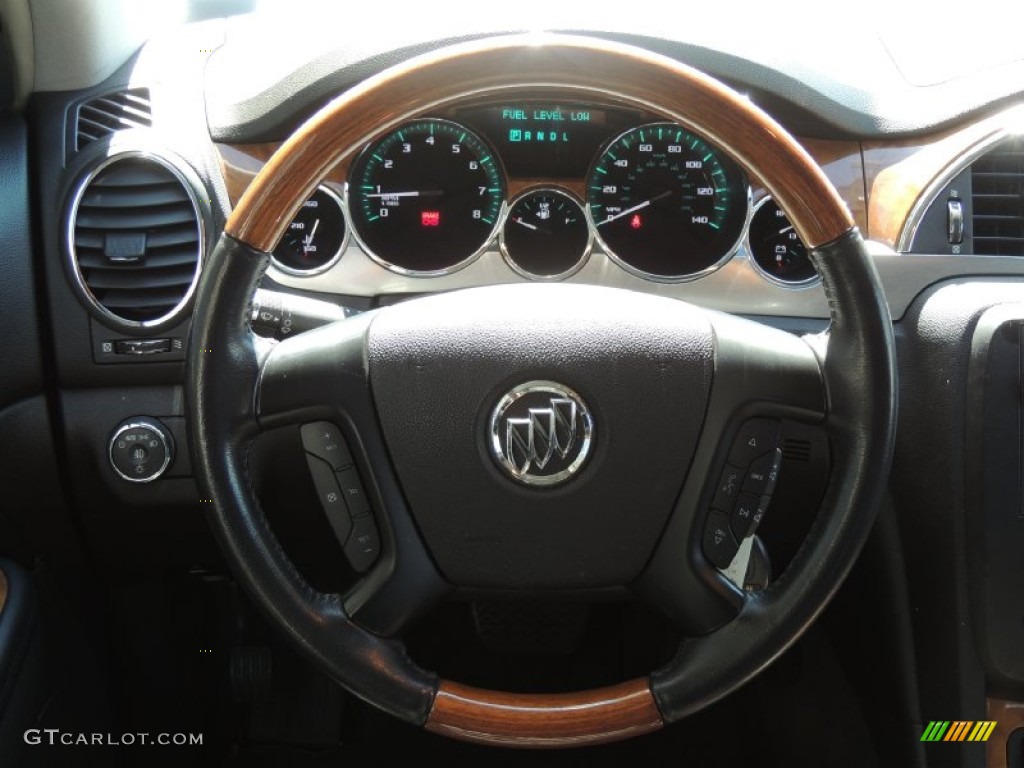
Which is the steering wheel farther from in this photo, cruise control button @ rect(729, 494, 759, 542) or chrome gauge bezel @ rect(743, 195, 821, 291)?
chrome gauge bezel @ rect(743, 195, 821, 291)

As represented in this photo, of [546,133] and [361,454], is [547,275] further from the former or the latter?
[361,454]

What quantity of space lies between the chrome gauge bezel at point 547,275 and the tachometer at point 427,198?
2 centimetres

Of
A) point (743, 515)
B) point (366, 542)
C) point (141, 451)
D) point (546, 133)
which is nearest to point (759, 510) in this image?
point (743, 515)

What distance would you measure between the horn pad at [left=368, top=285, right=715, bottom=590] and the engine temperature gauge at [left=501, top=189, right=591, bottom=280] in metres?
0.48

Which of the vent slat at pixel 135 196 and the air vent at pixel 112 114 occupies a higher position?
the air vent at pixel 112 114

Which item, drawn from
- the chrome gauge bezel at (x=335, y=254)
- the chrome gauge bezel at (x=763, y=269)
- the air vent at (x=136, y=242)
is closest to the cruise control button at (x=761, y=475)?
the chrome gauge bezel at (x=763, y=269)

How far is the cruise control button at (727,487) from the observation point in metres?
1.28

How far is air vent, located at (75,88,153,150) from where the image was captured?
1.72m

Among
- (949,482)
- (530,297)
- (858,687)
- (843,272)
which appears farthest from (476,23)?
(858,687)

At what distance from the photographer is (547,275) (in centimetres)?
173

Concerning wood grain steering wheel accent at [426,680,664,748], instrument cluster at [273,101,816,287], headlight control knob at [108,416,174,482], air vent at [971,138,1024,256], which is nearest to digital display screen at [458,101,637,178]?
instrument cluster at [273,101,816,287]

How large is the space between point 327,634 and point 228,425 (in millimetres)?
231

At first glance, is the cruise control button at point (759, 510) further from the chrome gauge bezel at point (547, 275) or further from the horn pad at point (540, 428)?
the chrome gauge bezel at point (547, 275)

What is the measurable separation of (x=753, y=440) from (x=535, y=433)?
0.24m
